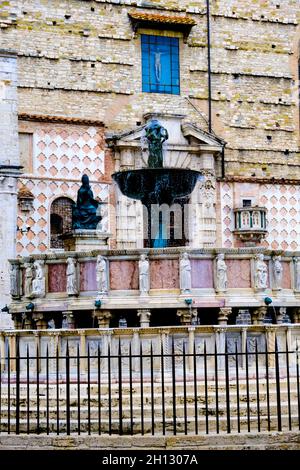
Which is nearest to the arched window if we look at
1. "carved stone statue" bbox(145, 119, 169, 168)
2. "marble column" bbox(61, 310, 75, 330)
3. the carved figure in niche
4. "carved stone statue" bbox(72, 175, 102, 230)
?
the carved figure in niche

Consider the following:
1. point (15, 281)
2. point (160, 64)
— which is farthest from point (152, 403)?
point (160, 64)

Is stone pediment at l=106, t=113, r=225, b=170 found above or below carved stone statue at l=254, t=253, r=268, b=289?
Result: above

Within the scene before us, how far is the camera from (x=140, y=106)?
1136 inches

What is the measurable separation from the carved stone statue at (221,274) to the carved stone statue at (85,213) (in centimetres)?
559

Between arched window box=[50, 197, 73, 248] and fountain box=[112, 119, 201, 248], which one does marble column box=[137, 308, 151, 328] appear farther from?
arched window box=[50, 197, 73, 248]

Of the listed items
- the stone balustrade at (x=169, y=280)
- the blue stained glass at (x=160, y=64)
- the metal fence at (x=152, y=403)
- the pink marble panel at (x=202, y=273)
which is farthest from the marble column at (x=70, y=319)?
the blue stained glass at (x=160, y=64)

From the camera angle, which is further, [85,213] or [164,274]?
[85,213]

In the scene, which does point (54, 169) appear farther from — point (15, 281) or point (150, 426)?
point (150, 426)

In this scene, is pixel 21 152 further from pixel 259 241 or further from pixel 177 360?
pixel 177 360

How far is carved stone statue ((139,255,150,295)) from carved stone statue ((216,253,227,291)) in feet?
4.14

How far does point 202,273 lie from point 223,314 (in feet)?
2.78

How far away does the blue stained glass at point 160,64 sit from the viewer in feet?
95.2

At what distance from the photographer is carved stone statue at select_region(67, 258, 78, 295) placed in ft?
52.0

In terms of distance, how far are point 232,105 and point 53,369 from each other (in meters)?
18.4
